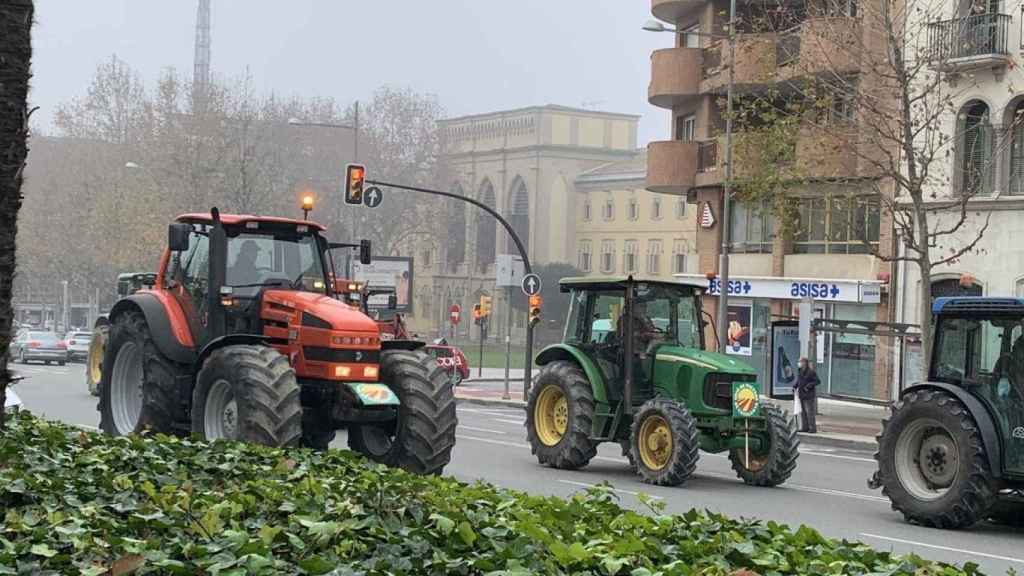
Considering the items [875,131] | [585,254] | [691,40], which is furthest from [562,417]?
[585,254]

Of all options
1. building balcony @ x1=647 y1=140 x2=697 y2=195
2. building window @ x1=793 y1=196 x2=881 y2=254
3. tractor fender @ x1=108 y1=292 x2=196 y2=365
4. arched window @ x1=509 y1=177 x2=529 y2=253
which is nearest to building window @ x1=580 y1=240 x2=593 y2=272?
arched window @ x1=509 y1=177 x2=529 y2=253

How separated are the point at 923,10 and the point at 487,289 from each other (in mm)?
78404

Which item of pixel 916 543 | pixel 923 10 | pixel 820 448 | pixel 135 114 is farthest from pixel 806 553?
pixel 135 114

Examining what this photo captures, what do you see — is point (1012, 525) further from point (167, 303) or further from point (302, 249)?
point (167, 303)

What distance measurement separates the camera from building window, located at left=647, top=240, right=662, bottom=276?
325 feet

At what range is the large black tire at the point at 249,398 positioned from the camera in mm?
Result: 14805

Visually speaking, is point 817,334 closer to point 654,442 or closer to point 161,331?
point 654,442

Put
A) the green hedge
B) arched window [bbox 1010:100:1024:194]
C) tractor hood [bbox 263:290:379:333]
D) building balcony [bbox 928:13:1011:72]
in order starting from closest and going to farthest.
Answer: the green hedge < tractor hood [bbox 263:290:379:333] < building balcony [bbox 928:13:1011:72] < arched window [bbox 1010:100:1024:194]

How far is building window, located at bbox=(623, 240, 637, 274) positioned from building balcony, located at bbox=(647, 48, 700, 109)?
181 feet

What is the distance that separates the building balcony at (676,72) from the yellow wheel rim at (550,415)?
1036 inches

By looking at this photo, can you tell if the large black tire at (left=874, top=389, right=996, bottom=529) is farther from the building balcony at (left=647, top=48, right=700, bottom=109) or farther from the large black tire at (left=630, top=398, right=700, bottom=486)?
the building balcony at (left=647, top=48, right=700, bottom=109)

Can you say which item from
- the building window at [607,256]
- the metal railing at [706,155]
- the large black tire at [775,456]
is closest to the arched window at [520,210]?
the building window at [607,256]

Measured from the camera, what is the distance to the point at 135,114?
97.9 metres

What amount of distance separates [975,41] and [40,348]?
3550 cm
